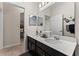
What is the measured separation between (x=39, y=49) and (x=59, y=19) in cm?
70

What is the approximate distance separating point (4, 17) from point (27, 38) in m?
0.59

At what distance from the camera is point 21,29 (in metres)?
1.62

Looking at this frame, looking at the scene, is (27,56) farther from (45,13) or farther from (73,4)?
(73,4)

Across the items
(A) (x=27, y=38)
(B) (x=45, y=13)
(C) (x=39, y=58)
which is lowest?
(C) (x=39, y=58)

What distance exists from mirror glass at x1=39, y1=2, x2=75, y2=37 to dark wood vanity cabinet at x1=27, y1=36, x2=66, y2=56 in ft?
1.00

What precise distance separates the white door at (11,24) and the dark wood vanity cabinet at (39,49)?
0.27 meters

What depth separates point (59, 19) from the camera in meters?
1.62

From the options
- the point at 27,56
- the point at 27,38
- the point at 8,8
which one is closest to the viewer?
the point at 27,56

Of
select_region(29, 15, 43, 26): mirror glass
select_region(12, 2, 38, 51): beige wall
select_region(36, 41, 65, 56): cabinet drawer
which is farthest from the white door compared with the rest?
select_region(36, 41, 65, 56): cabinet drawer

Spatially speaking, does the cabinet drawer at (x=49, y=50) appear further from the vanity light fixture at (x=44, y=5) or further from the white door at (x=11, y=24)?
the vanity light fixture at (x=44, y=5)

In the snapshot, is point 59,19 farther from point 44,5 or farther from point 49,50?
point 49,50

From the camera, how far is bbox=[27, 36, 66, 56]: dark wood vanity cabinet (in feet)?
4.49

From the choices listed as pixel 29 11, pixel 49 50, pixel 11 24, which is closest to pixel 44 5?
pixel 29 11

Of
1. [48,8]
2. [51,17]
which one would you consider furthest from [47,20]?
[48,8]
